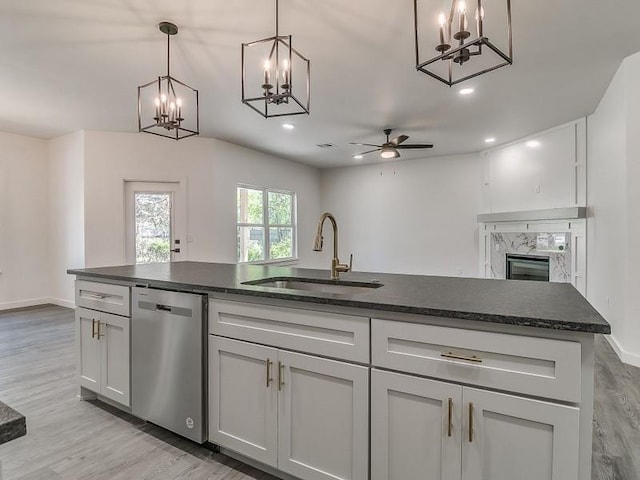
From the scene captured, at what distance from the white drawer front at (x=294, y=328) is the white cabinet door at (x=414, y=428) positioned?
0.15m

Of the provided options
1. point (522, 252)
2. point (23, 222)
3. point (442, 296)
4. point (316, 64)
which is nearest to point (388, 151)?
point (316, 64)

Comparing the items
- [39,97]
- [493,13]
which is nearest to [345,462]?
[493,13]

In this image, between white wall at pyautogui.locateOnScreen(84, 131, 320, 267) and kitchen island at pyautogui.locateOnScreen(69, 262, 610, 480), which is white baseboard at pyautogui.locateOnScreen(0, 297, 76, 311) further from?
kitchen island at pyautogui.locateOnScreen(69, 262, 610, 480)

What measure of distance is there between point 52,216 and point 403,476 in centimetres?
661

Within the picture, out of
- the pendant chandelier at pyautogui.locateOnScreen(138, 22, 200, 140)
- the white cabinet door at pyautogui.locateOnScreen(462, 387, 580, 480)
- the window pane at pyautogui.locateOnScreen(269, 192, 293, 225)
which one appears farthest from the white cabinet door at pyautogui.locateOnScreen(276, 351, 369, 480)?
the window pane at pyautogui.locateOnScreen(269, 192, 293, 225)

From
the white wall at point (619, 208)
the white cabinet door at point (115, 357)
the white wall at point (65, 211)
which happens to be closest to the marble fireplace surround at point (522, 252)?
the white wall at point (619, 208)

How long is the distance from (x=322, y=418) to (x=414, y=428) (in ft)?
1.32

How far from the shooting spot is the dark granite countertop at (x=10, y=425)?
0.58 metres

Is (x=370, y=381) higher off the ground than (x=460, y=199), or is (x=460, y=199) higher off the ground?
(x=460, y=199)

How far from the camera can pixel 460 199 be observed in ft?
22.2

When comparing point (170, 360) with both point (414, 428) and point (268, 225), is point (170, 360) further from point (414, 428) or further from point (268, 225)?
point (268, 225)

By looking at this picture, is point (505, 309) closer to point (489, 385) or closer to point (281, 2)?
point (489, 385)

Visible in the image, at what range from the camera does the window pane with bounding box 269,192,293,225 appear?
7.11 meters

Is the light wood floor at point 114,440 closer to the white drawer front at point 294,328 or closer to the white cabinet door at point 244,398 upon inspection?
the white cabinet door at point 244,398
